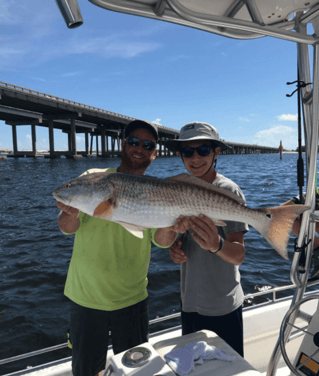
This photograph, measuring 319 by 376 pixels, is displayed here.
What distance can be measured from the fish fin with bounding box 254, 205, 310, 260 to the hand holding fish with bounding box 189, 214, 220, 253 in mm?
407

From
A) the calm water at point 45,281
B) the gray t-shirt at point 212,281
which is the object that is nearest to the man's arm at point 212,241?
the gray t-shirt at point 212,281

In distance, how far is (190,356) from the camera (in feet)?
7.68

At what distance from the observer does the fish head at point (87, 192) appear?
107 inches

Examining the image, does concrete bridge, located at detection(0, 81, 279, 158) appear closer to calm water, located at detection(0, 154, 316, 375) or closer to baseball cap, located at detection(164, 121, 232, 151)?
calm water, located at detection(0, 154, 316, 375)

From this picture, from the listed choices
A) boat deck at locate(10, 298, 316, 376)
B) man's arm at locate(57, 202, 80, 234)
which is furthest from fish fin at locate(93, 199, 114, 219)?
boat deck at locate(10, 298, 316, 376)

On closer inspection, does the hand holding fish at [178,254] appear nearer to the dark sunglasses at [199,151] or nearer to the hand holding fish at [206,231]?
the hand holding fish at [206,231]

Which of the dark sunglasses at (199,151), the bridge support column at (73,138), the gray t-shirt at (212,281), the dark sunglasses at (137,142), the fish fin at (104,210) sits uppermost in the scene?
the bridge support column at (73,138)

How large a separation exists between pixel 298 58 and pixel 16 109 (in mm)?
75786

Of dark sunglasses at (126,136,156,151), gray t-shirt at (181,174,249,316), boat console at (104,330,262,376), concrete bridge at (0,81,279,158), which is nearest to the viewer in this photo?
boat console at (104,330,262,376)

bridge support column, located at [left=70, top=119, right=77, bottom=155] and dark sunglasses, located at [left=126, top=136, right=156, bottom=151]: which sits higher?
bridge support column, located at [left=70, top=119, right=77, bottom=155]

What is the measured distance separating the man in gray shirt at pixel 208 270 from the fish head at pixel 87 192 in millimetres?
952

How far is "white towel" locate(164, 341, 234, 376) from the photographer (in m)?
2.25

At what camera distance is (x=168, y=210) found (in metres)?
2.65

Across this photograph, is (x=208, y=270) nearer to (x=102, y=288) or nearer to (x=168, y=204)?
(x=168, y=204)
